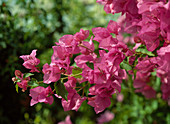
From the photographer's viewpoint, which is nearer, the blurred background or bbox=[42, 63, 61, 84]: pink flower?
bbox=[42, 63, 61, 84]: pink flower

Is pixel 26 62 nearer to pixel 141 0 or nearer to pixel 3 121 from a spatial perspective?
pixel 141 0

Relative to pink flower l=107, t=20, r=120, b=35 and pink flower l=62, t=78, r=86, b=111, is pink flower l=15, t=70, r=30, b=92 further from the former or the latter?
pink flower l=107, t=20, r=120, b=35

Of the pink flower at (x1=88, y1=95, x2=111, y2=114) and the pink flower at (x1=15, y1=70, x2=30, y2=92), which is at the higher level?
the pink flower at (x1=15, y1=70, x2=30, y2=92)

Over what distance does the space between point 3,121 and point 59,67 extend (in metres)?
1.19

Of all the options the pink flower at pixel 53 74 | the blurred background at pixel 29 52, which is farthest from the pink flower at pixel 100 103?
the blurred background at pixel 29 52

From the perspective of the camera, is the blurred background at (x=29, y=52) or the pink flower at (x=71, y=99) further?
the blurred background at (x=29, y=52)

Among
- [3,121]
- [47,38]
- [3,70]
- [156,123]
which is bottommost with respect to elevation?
[156,123]

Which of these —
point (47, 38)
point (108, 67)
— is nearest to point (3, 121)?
point (47, 38)

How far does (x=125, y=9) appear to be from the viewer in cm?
68

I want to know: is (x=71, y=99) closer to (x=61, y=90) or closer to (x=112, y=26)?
(x=61, y=90)

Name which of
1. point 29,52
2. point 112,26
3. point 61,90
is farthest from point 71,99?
point 29,52

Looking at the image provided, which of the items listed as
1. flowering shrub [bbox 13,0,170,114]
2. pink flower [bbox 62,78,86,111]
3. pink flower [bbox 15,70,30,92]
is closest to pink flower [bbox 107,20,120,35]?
flowering shrub [bbox 13,0,170,114]

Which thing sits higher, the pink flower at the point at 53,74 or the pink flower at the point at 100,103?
the pink flower at the point at 53,74

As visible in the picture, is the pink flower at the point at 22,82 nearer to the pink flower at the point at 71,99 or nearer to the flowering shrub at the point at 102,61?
the flowering shrub at the point at 102,61
